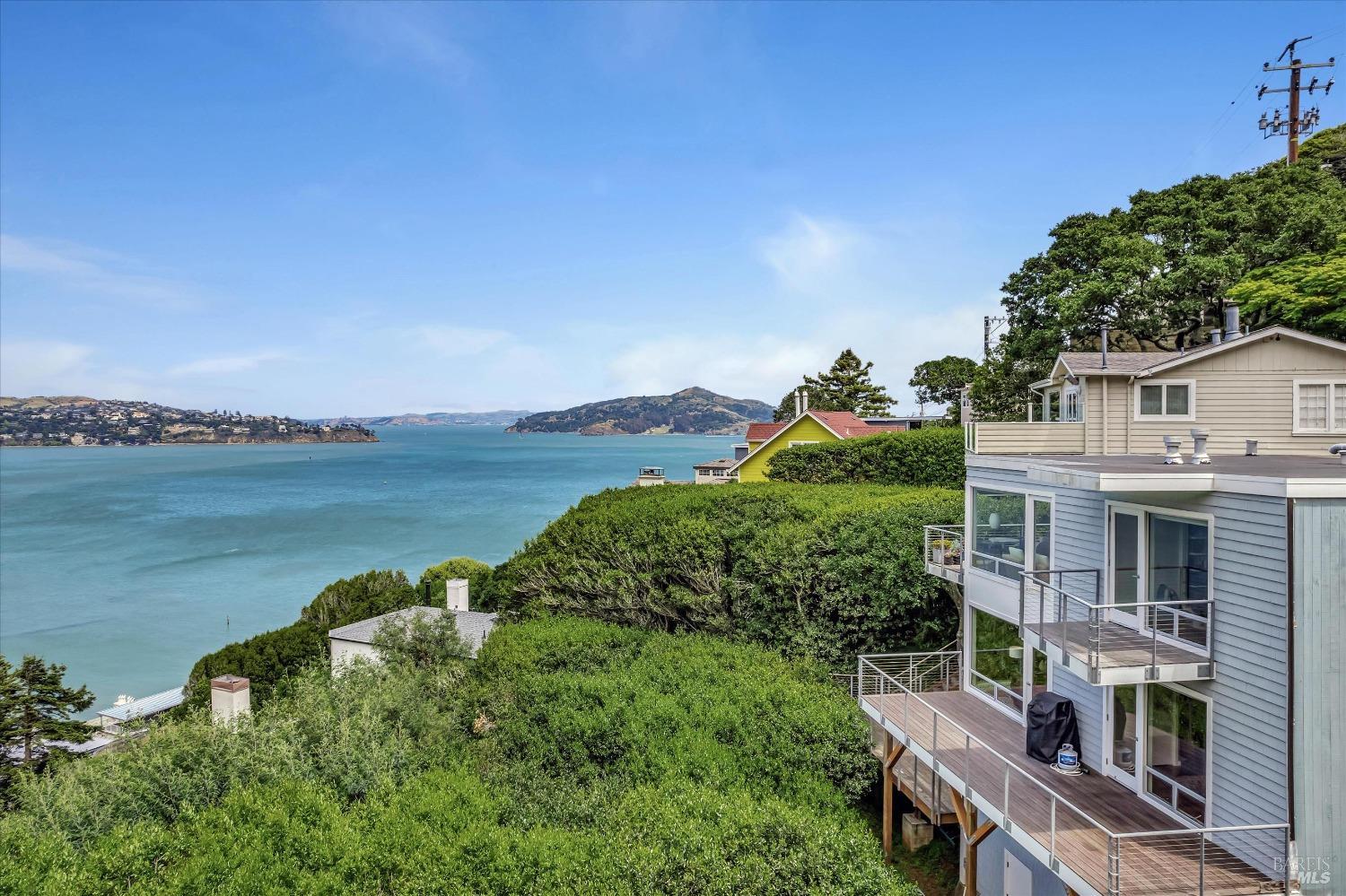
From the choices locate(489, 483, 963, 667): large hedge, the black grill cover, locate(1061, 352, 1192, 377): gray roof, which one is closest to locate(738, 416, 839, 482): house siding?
locate(489, 483, 963, 667): large hedge

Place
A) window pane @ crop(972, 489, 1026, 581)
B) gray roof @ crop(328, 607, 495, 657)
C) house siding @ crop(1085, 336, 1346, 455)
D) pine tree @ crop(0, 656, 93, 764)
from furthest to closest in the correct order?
1. gray roof @ crop(328, 607, 495, 657)
2. pine tree @ crop(0, 656, 93, 764)
3. house siding @ crop(1085, 336, 1346, 455)
4. window pane @ crop(972, 489, 1026, 581)

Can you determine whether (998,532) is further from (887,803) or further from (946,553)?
(887,803)

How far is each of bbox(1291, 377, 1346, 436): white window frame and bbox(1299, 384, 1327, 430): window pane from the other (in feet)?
0.18

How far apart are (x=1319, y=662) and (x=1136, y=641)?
207 cm

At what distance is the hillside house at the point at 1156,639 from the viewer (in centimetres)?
748

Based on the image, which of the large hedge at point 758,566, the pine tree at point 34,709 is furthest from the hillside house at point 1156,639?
the pine tree at point 34,709

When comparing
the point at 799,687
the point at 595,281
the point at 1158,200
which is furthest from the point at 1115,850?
the point at 595,281

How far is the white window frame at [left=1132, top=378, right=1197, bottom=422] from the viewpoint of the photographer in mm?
14766

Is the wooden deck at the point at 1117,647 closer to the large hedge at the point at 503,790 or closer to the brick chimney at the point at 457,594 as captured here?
the large hedge at the point at 503,790

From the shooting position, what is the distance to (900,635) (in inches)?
702

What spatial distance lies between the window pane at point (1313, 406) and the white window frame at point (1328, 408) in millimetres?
54

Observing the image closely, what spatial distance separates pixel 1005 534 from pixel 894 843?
6616mm

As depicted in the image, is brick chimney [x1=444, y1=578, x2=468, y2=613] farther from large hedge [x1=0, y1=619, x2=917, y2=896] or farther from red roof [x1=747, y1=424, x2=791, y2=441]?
red roof [x1=747, y1=424, x2=791, y2=441]

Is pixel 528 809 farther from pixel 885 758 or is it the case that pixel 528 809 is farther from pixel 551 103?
pixel 551 103
